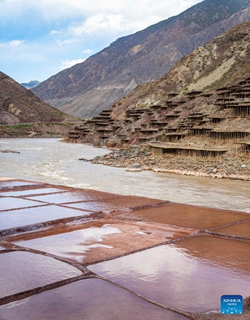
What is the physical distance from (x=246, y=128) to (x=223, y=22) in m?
162

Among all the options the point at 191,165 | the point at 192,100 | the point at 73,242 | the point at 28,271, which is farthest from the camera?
the point at 192,100

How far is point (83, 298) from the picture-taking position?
6.95ft

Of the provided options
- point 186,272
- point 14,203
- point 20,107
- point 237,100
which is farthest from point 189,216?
point 20,107

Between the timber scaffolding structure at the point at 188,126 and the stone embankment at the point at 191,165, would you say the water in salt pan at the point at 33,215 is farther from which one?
the timber scaffolding structure at the point at 188,126

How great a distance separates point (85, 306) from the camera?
203 cm

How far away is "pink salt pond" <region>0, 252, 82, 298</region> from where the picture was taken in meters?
2.25

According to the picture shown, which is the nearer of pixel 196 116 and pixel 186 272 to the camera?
pixel 186 272

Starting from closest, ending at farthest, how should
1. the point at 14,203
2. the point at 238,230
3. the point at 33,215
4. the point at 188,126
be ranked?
the point at 238,230
the point at 33,215
the point at 14,203
the point at 188,126

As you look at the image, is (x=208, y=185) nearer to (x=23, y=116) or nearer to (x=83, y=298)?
(x=83, y=298)

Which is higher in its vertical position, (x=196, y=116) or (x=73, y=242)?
(x=196, y=116)

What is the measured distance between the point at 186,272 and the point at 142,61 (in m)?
169

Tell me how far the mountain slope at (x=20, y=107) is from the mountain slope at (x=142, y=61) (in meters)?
35.3

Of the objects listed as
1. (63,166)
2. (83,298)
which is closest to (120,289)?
(83,298)

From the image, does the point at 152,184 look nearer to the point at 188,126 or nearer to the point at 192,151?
the point at 192,151
